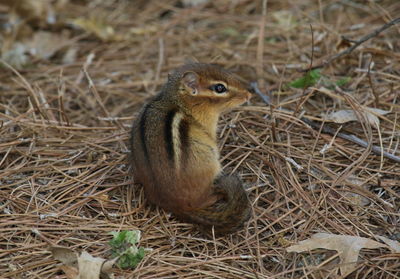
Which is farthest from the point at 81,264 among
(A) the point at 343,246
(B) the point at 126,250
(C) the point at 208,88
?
(C) the point at 208,88

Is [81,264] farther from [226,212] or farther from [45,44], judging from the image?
[45,44]

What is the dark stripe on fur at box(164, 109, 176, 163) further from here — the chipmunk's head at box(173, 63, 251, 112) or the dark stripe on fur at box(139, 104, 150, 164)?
the chipmunk's head at box(173, 63, 251, 112)

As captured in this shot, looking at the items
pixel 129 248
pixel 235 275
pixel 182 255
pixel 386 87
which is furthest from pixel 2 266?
pixel 386 87

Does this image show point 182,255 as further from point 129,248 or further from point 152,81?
point 152,81

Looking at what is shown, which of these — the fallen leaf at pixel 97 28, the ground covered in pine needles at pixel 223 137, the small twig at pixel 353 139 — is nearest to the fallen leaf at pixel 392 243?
the ground covered in pine needles at pixel 223 137

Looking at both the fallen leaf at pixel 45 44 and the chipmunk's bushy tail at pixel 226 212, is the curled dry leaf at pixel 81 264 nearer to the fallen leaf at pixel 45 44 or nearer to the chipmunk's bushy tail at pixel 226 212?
the chipmunk's bushy tail at pixel 226 212
